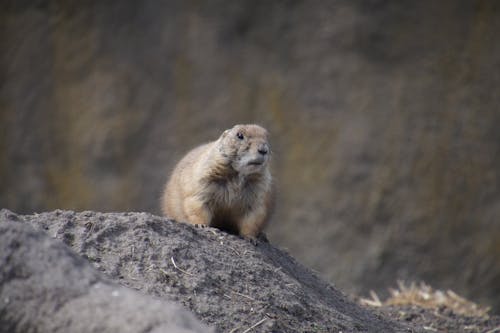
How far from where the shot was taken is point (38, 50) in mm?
12781

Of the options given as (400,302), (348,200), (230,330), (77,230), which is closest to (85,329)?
(230,330)

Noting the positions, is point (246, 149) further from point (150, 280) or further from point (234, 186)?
point (150, 280)

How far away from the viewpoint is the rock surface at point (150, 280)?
416 cm

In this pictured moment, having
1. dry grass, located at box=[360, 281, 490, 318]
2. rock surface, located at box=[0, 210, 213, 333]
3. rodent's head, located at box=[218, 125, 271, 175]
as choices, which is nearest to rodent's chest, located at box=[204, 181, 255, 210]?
Answer: rodent's head, located at box=[218, 125, 271, 175]

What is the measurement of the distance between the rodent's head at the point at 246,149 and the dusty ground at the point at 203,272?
0.81 metres

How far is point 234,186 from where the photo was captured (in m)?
7.40

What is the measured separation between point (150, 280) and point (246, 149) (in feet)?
6.80

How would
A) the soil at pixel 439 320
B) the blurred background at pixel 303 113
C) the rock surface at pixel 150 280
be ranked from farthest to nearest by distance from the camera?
the blurred background at pixel 303 113 → the soil at pixel 439 320 → the rock surface at pixel 150 280

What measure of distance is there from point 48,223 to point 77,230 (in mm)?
249

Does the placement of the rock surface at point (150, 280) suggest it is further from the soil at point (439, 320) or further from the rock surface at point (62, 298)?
the soil at point (439, 320)

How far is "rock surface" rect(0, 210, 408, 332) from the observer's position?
4.16 metres

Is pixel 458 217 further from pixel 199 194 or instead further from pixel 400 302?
pixel 199 194

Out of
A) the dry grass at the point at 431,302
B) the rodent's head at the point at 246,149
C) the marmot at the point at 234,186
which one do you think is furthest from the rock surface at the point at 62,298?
the dry grass at the point at 431,302

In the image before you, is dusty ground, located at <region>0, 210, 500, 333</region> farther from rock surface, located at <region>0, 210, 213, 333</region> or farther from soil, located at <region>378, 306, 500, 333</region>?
soil, located at <region>378, 306, 500, 333</region>
